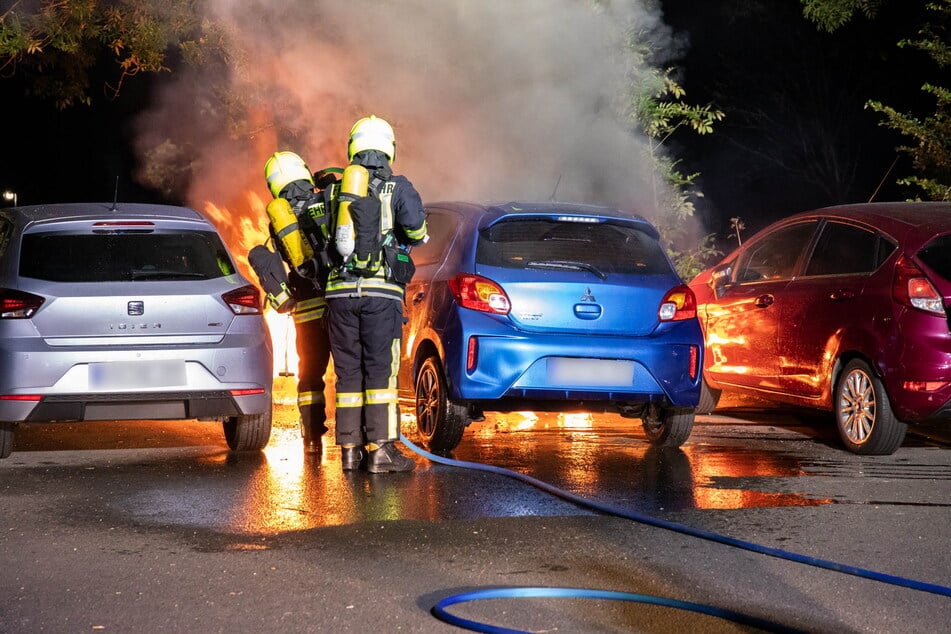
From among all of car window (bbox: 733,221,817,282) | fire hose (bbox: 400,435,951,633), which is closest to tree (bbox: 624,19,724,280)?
car window (bbox: 733,221,817,282)

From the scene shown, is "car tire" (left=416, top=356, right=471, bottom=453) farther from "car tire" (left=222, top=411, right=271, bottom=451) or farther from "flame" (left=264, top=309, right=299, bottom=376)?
"flame" (left=264, top=309, right=299, bottom=376)

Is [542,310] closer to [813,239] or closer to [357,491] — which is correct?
[357,491]

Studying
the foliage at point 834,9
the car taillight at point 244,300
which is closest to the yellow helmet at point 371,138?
the car taillight at point 244,300

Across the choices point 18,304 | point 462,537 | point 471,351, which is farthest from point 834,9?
point 462,537

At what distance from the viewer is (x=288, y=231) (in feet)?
26.1

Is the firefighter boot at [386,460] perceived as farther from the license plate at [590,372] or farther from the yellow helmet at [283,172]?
the yellow helmet at [283,172]

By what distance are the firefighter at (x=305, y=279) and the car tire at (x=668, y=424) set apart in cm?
213

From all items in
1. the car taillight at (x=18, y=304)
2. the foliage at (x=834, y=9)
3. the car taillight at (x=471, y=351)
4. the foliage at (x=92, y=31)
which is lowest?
the car taillight at (x=471, y=351)

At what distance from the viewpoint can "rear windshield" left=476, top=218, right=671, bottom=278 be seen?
7.86 meters

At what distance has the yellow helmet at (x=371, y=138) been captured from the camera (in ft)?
24.0

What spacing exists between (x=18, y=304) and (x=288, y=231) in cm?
160

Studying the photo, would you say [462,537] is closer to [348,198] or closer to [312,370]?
[348,198]

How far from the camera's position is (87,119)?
37.9m

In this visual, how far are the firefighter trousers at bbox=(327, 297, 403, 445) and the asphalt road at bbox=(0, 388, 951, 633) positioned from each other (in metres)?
0.28
